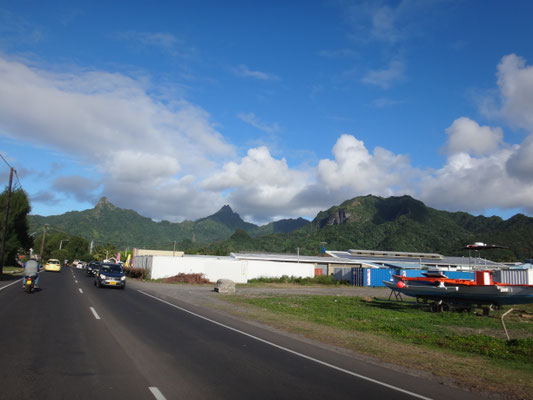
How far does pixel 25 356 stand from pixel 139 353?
84.7 inches

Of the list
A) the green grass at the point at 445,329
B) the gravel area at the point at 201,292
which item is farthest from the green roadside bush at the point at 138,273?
the green grass at the point at 445,329

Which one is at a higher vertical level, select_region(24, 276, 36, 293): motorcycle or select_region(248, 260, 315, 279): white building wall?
select_region(248, 260, 315, 279): white building wall

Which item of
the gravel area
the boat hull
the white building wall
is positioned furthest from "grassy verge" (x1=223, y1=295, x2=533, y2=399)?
the white building wall

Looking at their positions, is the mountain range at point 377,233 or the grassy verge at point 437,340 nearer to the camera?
the grassy verge at point 437,340

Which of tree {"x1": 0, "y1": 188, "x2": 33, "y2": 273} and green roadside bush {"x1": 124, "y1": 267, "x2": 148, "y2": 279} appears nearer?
green roadside bush {"x1": 124, "y1": 267, "x2": 148, "y2": 279}

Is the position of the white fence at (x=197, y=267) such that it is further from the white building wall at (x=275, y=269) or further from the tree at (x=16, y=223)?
the tree at (x=16, y=223)

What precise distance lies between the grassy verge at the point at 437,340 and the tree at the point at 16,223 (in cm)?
4544

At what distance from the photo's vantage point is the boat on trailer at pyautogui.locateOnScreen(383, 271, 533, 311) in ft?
66.4

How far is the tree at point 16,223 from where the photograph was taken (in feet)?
171

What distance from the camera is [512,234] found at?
10525 centimetres

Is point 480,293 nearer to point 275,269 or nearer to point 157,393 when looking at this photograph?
point 157,393

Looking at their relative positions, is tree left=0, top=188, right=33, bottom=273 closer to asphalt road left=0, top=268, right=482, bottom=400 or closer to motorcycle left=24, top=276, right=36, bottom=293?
motorcycle left=24, top=276, right=36, bottom=293

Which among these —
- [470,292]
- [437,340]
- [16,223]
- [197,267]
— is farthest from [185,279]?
[16,223]

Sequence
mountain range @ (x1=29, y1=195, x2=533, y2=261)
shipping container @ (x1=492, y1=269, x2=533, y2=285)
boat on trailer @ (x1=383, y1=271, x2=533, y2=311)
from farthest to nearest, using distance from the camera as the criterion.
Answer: mountain range @ (x1=29, y1=195, x2=533, y2=261)
shipping container @ (x1=492, y1=269, x2=533, y2=285)
boat on trailer @ (x1=383, y1=271, x2=533, y2=311)
